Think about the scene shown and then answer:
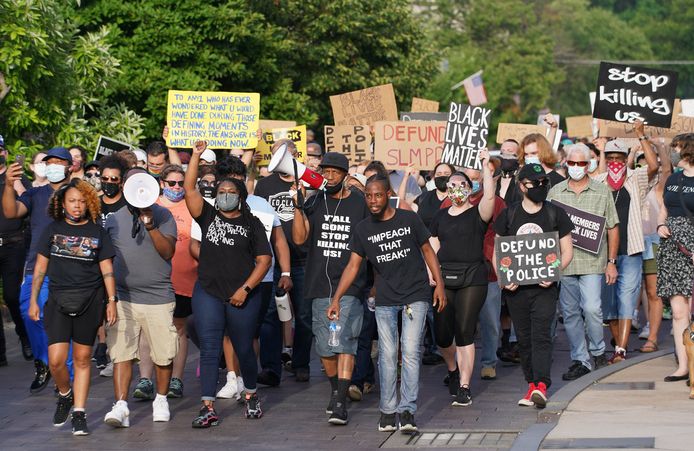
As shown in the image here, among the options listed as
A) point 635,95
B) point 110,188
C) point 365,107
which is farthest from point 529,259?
point 365,107

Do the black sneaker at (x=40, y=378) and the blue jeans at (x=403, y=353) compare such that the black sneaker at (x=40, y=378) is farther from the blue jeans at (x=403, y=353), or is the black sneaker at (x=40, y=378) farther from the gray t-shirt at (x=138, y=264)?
the blue jeans at (x=403, y=353)

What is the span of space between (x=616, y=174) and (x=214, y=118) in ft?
14.7

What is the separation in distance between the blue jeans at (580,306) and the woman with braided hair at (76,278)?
13.5 feet

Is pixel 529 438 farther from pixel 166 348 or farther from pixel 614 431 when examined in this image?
pixel 166 348

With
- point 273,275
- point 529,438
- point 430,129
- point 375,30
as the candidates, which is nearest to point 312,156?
point 430,129

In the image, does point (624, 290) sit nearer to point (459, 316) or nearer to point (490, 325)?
point (490, 325)

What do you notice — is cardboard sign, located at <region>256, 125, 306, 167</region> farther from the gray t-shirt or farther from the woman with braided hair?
the woman with braided hair

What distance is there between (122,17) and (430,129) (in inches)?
476

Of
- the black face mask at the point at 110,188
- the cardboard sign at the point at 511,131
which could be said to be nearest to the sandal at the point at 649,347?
the black face mask at the point at 110,188

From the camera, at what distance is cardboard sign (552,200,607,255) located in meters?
11.8

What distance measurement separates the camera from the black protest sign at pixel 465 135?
13.2 meters

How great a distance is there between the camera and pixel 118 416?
9.93m

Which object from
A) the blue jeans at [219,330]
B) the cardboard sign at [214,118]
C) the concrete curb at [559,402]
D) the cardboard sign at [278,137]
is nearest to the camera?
the concrete curb at [559,402]

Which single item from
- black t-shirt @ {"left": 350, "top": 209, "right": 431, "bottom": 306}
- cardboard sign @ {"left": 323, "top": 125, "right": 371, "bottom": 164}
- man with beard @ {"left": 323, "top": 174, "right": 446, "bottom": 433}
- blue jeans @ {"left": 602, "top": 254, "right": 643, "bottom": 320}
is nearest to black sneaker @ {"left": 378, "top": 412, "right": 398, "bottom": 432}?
man with beard @ {"left": 323, "top": 174, "right": 446, "bottom": 433}
